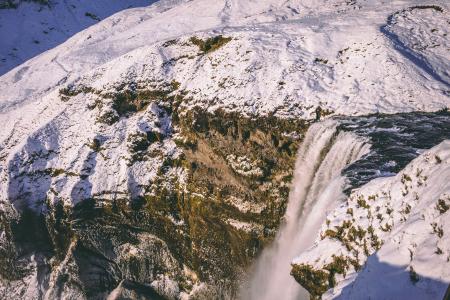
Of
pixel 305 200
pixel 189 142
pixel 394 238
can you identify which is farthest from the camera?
pixel 189 142

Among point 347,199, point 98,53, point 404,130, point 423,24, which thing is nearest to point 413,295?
point 347,199

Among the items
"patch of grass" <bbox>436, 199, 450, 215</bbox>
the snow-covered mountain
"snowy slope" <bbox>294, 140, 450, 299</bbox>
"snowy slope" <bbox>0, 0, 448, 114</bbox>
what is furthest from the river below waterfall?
"patch of grass" <bbox>436, 199, 450, 215</bbox>

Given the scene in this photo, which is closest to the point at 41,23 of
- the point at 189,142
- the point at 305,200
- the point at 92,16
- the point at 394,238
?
the point at 92,16

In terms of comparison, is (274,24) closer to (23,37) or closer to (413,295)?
(413,295)

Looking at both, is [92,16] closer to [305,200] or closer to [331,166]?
[305,200]

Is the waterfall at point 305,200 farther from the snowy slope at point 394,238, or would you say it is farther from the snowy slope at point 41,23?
the snowy slope at point 41,23

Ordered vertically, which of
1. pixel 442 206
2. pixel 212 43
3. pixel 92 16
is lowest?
pixel 92 16

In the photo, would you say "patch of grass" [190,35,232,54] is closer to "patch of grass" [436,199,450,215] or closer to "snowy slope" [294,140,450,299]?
"snowy slope" [294,140,450,299]
